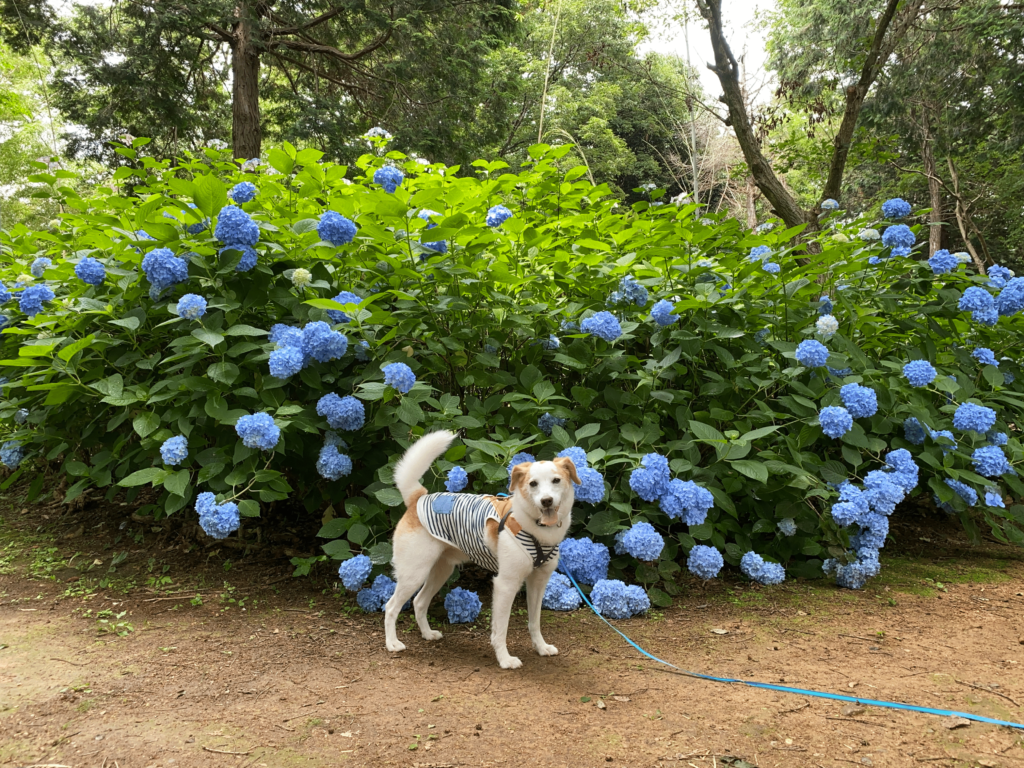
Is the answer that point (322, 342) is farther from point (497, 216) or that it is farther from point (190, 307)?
point (497, 216)

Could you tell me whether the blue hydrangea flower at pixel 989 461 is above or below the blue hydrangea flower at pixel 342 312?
below

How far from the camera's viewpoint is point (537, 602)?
2.37 m

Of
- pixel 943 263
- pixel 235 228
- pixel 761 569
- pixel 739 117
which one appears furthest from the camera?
pixel 739 117

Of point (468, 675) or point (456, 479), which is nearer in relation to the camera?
point (468, 675)

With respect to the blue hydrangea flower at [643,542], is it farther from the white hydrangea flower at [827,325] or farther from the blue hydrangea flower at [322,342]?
the blue hydrangea flower at [322,342]

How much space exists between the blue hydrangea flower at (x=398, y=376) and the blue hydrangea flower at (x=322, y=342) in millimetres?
239

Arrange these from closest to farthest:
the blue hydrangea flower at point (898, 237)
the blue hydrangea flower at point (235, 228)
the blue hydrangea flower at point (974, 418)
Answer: the blue hydrangea flower at point (235, 228) → the blue hydrangea flower at point (974, 418) → the blue hydrangea flower at point (898, 237)

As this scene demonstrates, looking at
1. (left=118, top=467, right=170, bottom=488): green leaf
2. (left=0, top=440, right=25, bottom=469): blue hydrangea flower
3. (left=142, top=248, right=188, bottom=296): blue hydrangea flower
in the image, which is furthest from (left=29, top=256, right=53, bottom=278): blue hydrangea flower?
(left=118, top=467, right=170, bottom=488): green leaf

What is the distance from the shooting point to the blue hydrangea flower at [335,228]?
9.05 ft

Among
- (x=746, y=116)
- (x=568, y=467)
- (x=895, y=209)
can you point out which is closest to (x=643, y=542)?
(x=568, y=467)

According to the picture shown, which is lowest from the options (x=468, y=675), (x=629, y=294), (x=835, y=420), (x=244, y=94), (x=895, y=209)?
(x=468, y=675)

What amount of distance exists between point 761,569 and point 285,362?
2.38 meters

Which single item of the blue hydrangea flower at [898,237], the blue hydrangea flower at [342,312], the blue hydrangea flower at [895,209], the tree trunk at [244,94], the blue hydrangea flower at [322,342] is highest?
the tree trunk at [244,94]

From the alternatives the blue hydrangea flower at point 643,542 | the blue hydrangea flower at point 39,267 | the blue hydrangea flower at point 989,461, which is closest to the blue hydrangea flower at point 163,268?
the blue hydrangea flower at point 39,267
